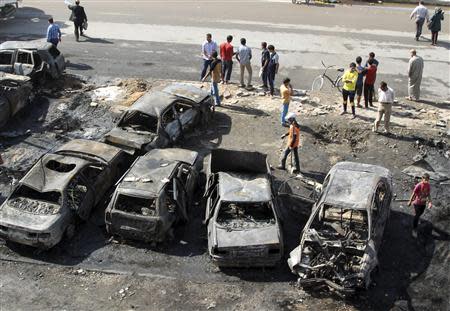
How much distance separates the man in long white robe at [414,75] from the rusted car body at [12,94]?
12.2m

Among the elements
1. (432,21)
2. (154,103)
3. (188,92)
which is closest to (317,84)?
(188,92)

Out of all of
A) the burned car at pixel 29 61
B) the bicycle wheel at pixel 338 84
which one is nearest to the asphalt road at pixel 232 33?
the bicycle wheel at pixel 338 84

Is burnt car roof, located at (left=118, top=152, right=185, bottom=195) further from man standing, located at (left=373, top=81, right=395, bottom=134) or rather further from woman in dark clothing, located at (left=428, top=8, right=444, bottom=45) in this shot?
woman in dark clothing, located at (left=428, top=8, right=444, bottom=45)

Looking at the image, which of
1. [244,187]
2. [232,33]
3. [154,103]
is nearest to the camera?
[244,187]

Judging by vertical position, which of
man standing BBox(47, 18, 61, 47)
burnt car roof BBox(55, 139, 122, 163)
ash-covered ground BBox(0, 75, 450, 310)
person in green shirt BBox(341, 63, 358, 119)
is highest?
man standing BBox(47, 18, 61, 47)

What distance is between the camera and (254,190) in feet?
Result: 40.4

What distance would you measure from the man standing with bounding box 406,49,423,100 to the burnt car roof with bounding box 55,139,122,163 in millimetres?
10217

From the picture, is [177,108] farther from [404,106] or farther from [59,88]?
[404,106]

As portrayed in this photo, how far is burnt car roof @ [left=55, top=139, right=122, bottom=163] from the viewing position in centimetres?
1336

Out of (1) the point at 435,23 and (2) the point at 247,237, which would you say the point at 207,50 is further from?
(1) the point at 435,23

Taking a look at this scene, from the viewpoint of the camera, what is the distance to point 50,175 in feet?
41.2

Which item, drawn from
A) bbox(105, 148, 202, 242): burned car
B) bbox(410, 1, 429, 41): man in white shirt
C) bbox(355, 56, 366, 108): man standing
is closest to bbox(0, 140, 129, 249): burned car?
bbox(105, 148, 202, 242): burned car

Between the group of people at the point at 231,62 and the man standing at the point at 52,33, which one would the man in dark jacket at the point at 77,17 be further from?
the group of people at the point at 231,62

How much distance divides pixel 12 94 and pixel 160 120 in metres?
5.04
